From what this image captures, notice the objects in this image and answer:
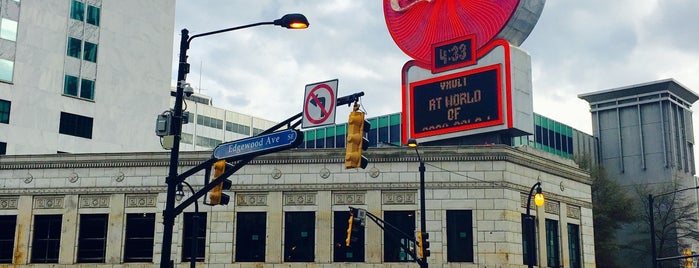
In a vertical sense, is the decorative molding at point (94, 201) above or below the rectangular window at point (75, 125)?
below

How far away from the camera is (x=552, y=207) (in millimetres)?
42469

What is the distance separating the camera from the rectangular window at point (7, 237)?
41.5 meters

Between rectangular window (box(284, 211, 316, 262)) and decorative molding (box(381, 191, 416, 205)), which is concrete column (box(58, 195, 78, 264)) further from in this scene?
decorative molding (box(381, 191, 416, 205))

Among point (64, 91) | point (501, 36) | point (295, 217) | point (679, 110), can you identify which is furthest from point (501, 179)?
point (679, 110)

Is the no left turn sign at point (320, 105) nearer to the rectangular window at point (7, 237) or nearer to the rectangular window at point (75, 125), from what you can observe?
the rectangular window at point (7, 237)

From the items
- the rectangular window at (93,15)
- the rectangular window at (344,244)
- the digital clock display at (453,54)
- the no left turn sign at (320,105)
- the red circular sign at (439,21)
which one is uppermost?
the rectangular window at (93,15)

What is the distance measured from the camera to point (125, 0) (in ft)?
214

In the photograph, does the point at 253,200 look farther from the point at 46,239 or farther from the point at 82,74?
the point at 82,74

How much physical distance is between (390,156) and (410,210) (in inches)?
106

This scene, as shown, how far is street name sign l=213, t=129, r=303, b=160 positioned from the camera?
17.9m

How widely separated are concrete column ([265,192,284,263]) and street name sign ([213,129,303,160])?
1989 centimetres

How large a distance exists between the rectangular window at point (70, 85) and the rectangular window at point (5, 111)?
4240 millimetres

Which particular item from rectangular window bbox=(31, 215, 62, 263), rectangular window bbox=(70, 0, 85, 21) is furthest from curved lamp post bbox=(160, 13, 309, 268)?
rectangular window bbox=(70, 0, 85, 21)

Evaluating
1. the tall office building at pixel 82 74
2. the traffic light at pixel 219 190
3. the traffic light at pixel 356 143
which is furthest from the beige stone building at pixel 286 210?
the traffic light at pixel 356 143
